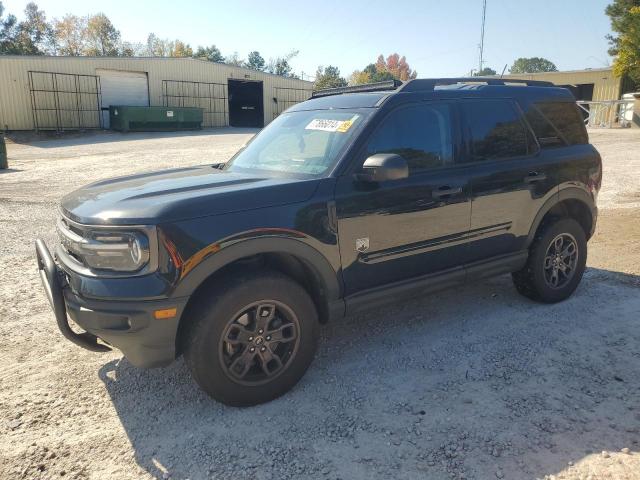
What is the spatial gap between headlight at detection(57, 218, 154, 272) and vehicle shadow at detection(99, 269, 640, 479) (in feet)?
3.24

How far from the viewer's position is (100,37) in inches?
3007

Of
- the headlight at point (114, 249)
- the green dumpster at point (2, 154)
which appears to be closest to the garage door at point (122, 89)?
the green dumpster at point (2, 154)

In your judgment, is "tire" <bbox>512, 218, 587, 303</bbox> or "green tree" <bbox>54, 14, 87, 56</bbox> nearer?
"tire" <bbox>512, 218, 587, 303</bbox>

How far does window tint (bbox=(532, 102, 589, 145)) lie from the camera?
4.59 meters

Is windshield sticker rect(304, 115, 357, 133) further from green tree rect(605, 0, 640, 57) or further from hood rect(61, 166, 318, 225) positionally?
green tree rect(605, 0, 640, 57)

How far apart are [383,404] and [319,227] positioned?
118cm

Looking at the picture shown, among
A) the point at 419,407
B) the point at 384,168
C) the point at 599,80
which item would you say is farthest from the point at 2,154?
the point at 599,80

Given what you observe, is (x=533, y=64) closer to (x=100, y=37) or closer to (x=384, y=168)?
(x=100, y=37)

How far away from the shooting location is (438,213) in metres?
3.78

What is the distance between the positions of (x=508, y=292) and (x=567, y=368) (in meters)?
1.57

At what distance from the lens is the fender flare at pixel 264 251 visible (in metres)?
2.81

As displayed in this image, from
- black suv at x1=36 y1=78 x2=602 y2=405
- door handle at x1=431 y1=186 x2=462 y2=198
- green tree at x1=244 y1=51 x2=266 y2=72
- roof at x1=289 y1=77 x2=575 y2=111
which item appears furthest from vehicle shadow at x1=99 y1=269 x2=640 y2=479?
green tree at x1=244 y1=51 x2=266 y2=72

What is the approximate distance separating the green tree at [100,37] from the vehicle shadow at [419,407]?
82.3 m

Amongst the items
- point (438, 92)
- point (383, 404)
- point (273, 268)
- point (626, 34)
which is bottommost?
point (383, 404)
